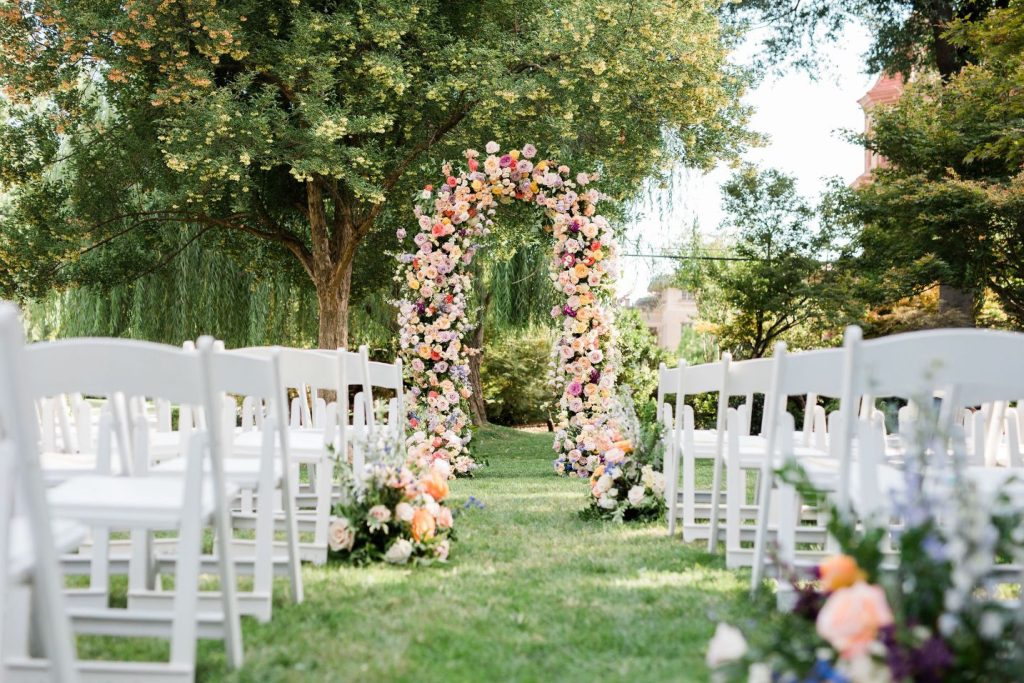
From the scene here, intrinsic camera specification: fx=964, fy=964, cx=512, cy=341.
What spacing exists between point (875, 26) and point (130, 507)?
713 inches

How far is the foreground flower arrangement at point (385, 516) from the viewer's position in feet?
15.5

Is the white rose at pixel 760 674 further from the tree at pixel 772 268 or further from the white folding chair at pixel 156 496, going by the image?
the tree at pixel 772 268

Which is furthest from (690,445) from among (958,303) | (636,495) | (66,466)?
(958,303)

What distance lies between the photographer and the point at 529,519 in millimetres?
6398

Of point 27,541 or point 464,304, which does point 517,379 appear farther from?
point 27,541

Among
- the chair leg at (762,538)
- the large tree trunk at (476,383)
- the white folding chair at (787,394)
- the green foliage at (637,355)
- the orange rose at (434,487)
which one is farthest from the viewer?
the large tree trunk at (476,383)

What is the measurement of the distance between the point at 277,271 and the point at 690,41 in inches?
290

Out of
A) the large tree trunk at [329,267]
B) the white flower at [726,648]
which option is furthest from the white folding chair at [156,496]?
the large tree trunk at [329,267]

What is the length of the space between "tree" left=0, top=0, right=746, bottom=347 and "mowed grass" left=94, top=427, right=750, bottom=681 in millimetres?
6408

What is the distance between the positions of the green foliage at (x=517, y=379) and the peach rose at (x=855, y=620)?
1814 centimetres

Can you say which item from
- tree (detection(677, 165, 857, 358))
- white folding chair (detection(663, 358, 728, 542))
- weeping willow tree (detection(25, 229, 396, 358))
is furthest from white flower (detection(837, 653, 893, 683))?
tree (detection(677, 165, 857, 358))

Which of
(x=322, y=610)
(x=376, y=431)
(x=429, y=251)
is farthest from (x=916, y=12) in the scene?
(x=322, y=610)

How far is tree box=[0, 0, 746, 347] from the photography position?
34.2 ft

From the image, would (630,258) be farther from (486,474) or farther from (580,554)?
(580,554)
